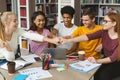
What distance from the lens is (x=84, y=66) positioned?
2199 millimetres

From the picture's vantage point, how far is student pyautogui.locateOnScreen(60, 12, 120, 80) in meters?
2.49

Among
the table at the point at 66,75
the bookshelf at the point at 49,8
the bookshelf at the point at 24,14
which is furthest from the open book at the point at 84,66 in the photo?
the bookshelf at the point at 49,8

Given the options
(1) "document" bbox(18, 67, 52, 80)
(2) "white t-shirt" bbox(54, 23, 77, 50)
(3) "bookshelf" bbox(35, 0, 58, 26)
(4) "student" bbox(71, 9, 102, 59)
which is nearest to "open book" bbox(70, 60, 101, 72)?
(1) "document" bbox(18, 67, 52, 80)

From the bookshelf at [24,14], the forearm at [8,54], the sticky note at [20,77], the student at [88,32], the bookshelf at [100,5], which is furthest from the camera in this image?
the bookshelf at [100,5]

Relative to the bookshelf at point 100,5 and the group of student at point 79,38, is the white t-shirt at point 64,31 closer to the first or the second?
the group of student at point 79,38

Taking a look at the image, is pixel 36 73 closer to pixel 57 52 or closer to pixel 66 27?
pixel 57 52

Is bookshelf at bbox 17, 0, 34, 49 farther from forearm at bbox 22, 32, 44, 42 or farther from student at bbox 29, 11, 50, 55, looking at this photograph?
forearm at bbox 22, 32, 44, 42

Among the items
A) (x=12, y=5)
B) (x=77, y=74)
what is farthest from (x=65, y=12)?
(x=12, y=5)

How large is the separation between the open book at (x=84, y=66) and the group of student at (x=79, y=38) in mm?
86

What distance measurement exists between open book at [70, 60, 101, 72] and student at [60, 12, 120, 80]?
166 millimetres

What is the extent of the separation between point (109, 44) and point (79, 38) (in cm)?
39

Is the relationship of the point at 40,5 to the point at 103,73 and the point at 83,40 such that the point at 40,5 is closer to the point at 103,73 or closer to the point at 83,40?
the point at 83,40

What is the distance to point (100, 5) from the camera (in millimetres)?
5832

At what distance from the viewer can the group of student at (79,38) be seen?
2477 millimetres
